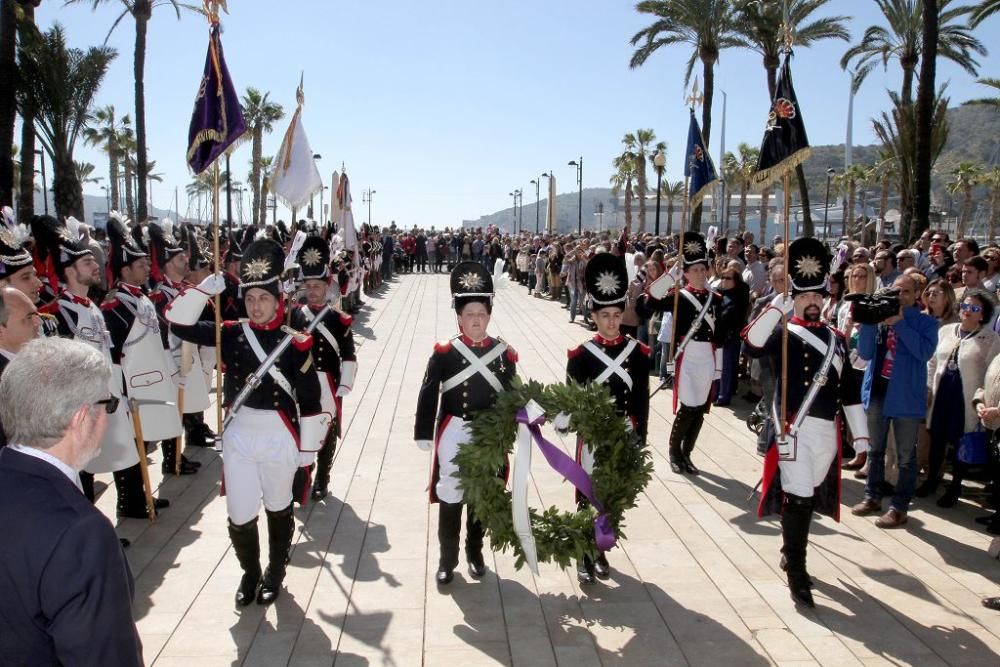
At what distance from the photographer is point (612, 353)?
5.97 meters

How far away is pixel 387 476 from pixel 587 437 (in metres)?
3.21

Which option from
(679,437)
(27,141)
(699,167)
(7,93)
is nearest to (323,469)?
(679,437)

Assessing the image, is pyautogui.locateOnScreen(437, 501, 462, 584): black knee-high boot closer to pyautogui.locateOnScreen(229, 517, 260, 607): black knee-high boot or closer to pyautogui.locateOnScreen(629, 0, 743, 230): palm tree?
pyautogui.locateOnScreen(229, 517, 260, 607): black knee-high boot

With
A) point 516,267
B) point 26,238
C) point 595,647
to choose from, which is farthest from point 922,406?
point 516,267

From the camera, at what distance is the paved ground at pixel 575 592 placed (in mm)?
4715

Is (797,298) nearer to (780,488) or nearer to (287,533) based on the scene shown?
(780,488)

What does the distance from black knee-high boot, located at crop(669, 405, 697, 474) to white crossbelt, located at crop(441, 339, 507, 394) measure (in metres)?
3.24

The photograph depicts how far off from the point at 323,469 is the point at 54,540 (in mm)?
5324

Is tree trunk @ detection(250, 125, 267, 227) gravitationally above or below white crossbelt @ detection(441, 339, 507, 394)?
above

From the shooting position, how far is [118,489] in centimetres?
667

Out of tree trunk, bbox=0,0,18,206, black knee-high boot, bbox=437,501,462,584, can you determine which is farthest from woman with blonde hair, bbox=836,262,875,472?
tree trunk, bbox=0,0,18,206

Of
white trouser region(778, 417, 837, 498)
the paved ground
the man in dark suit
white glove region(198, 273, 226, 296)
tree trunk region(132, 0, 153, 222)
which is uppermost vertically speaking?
tree trunk region(132, 0, 153, 222)

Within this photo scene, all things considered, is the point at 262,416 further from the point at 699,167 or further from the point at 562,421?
the point at 699,167

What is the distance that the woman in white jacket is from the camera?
276 inches
